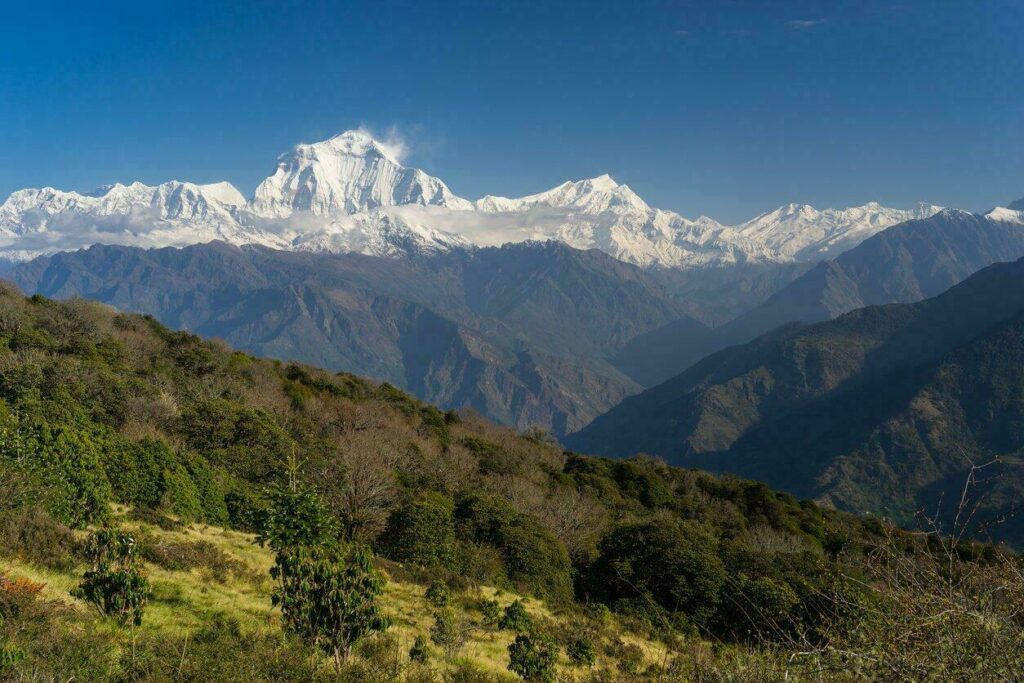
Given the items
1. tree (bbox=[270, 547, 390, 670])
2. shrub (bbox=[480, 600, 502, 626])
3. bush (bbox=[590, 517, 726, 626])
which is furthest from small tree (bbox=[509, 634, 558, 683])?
bush (bbox=[590, 517, 726, 626])

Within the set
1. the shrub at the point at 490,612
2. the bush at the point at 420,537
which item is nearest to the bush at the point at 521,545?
the bush at the point at 420,537

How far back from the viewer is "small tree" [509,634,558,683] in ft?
45.5

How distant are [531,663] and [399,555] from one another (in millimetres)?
12621

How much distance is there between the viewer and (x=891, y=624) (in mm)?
6352

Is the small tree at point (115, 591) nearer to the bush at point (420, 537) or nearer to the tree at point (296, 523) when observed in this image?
the tree at point (296, 523)

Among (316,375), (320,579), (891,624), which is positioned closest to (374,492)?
(320,579)

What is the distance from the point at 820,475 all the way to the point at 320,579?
225m

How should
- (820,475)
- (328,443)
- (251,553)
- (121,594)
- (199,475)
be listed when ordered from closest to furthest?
(121,594) < (251,553) < (199,475) < (328,443) < (820,475)

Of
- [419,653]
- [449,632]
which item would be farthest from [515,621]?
[419,653]

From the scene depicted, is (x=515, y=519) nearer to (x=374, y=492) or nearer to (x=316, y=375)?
(x=374, y=492)

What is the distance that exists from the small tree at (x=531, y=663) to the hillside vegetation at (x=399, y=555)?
65mm

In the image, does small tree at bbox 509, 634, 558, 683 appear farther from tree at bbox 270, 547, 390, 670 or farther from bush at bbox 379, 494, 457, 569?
bush at bbox 379, 494, 457, 569

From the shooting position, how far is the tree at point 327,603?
1162 centimetres

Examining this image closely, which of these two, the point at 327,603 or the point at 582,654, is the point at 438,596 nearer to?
the point at 582,654
